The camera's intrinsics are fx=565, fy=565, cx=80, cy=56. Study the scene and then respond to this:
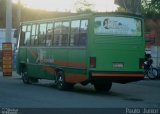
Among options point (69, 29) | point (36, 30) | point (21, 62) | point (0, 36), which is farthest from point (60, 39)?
point (0, 36)

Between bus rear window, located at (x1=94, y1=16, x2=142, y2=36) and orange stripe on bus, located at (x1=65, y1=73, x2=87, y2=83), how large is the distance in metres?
1.73

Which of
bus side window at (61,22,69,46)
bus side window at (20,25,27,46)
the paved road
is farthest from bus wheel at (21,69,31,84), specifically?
the paved road

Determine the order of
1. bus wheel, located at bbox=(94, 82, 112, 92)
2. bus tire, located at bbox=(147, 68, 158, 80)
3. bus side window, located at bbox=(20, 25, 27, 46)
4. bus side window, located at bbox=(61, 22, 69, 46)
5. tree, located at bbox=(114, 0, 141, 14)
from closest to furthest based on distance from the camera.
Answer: bus side window, located at bbox=(61, 22, 69, 46), bus wheel, located at bbox=(94, 82, 112, 92), bus side window, located at bbox=(20, 25, 27, 46), tree, located at bbox=(114, 0, 141, 14), bus tire, located at bbox=(147, 68, 158, 80)

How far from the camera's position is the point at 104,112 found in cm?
854

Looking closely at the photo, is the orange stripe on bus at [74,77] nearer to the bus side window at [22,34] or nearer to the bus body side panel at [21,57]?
the bus body side panel at [21,57]

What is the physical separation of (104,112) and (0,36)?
39.8m

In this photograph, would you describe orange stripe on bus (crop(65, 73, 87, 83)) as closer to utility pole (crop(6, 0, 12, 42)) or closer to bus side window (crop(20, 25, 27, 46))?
bus side window (crop(20, 25, 27, 46))

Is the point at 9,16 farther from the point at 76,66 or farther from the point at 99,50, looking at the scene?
the point at 99,50

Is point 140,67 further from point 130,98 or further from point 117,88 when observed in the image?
point 117,88

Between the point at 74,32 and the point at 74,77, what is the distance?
1808mm

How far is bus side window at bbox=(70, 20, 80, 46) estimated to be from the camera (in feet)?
72.3

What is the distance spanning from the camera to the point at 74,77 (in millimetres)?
21844

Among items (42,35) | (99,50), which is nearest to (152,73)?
(42,35)

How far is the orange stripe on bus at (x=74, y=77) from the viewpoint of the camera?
21.2 m
